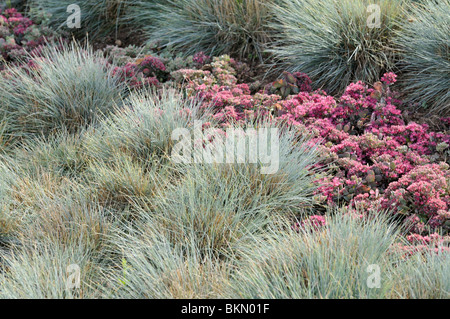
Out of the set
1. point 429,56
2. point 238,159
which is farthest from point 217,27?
point 238,159

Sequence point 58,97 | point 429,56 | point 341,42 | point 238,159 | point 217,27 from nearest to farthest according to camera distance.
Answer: point 238,159 < point 429,56 < point 58,97 < point 341,42 < point 217,27

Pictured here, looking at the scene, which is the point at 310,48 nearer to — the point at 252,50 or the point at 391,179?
the point at 252,50

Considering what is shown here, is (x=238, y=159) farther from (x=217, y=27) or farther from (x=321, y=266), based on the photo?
(x=217, y=27)

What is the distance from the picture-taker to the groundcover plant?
A: 314 centimetres

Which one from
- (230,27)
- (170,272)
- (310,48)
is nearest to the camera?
(170,272)

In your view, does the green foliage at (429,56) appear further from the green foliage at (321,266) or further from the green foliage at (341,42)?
the green foliage at (321,266)

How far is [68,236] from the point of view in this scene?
143 inches

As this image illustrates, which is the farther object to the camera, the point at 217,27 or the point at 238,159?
the point at 217,27

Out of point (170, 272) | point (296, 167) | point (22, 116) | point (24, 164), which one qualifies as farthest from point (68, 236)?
point (22, 116)

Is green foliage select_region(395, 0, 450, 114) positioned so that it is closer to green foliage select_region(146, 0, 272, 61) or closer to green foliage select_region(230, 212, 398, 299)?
green foliage select_region(146, 0, 272, 61)

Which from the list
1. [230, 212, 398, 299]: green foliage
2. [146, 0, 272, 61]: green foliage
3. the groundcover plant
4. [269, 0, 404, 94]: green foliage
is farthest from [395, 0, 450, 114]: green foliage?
[230, 212, 398, 299]: green foliage

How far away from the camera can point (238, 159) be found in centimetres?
404

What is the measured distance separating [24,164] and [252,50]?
2.78m

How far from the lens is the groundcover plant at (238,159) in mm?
3141
